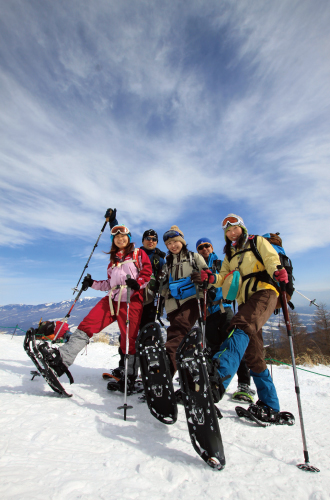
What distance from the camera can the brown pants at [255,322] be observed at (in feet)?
9.02

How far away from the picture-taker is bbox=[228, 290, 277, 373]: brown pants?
9.02 ft

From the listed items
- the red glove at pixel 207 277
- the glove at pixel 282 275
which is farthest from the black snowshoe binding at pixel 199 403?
the red glove at pixel 207 277

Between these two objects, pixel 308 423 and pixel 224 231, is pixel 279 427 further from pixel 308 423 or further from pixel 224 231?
pixel 224 231

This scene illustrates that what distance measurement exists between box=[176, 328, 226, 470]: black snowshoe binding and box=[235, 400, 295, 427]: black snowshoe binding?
1.02 meters

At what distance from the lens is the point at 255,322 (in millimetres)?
2748

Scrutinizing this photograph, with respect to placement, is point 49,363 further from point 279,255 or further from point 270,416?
point 279,255

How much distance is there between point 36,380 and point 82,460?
272 centimetres

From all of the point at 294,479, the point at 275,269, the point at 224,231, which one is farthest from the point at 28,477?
the point at 224,231

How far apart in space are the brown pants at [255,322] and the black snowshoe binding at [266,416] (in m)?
0.43

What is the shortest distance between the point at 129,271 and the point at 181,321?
1.24 metres

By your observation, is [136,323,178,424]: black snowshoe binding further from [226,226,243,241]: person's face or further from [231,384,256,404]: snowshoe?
[226,226,243,241]: person's face

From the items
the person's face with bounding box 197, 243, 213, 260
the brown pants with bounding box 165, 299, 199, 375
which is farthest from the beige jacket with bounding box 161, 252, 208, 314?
the person's face with bounding box 197, 243, 213, 260

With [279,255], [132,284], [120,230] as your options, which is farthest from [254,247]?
[120,230]

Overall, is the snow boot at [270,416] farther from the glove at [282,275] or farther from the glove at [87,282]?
the glove at [87,282]
